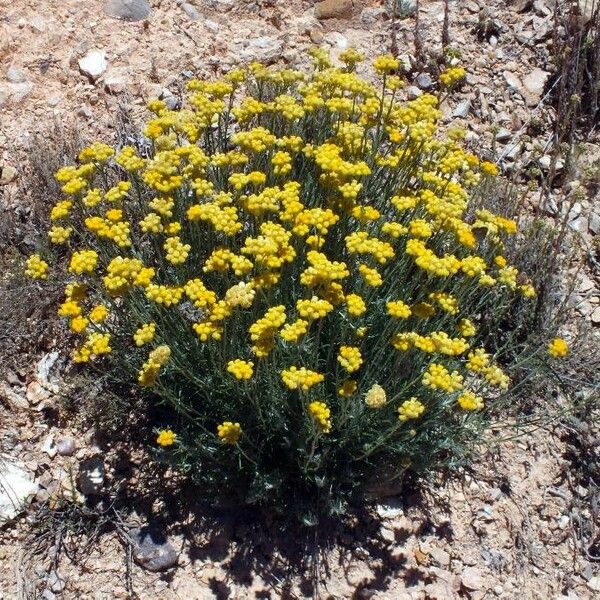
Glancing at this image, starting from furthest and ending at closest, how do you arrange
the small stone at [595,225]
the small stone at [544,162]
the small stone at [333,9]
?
1. the small stone at [333,9]
2. the small stone at [544,162]
3. the small stone at [595,225]

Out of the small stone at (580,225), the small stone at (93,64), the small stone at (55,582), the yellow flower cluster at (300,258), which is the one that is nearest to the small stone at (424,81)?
the yellow flower cluster at (300,258)

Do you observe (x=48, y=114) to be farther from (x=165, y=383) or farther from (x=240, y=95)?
(x=165, y=383)

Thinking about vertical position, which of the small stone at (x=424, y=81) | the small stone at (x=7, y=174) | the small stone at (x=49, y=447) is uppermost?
the small stone at (x=424, y=81)

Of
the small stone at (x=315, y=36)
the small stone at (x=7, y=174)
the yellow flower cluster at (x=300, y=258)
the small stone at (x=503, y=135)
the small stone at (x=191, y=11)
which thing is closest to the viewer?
the yellow flower cluster at (x=300, y=258)

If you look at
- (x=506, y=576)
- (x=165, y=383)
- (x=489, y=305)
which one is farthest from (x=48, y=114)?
(x=506, y=576)

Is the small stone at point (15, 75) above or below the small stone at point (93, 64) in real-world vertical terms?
below

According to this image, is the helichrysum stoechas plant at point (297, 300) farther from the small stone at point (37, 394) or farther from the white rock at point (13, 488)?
the white rock at point (13, 488)

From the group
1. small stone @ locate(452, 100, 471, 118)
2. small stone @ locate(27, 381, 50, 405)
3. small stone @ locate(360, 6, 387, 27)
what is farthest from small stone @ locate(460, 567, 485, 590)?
small stone @ locate(360, 6, 387, 27)

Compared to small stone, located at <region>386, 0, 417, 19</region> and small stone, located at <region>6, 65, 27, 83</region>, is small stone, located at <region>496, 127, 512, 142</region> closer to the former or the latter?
small stone, located at <region>386, 0, 417, 19</region>
